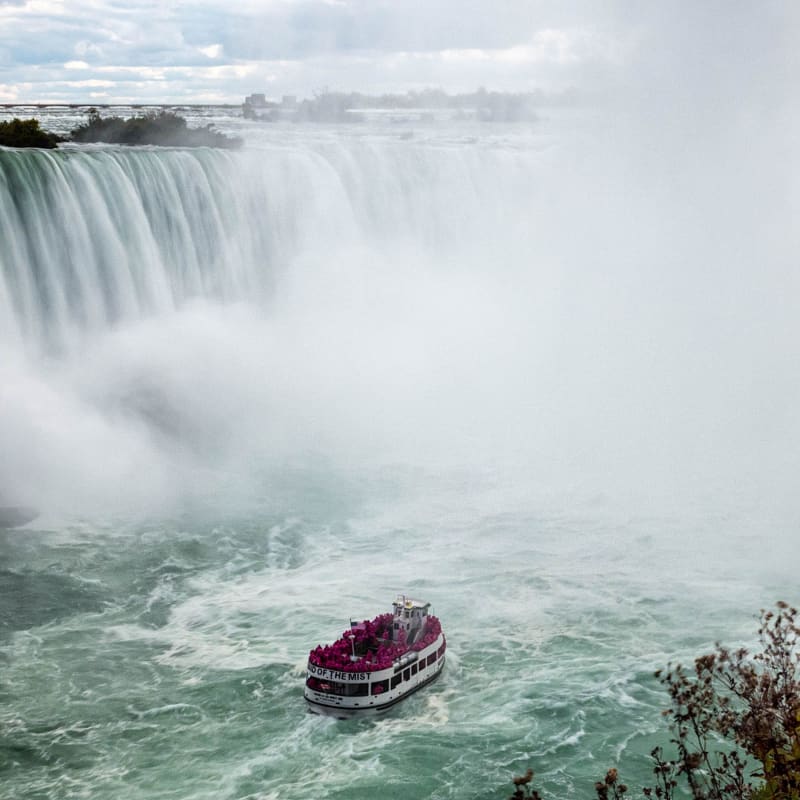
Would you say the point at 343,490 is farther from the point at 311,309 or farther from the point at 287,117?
the point at 287,117

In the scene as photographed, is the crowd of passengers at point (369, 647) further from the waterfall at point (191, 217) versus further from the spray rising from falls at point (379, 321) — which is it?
the waterfall at point (191, 217)

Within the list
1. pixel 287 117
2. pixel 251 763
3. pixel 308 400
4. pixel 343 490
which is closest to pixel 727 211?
pixel 308 400

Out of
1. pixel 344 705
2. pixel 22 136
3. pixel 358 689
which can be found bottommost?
pixel 344 705

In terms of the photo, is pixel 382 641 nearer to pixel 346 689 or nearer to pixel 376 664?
pixel 376 664

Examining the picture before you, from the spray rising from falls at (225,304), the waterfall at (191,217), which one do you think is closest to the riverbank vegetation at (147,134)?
the spray rising from falls at (225,304)

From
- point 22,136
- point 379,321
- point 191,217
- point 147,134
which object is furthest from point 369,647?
point 147,134

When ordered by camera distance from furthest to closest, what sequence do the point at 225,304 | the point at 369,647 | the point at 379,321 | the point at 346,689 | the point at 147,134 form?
the point at 147,134, the point at 379,321, the point at 225,304, the point at 369,647, the point at 346,689
